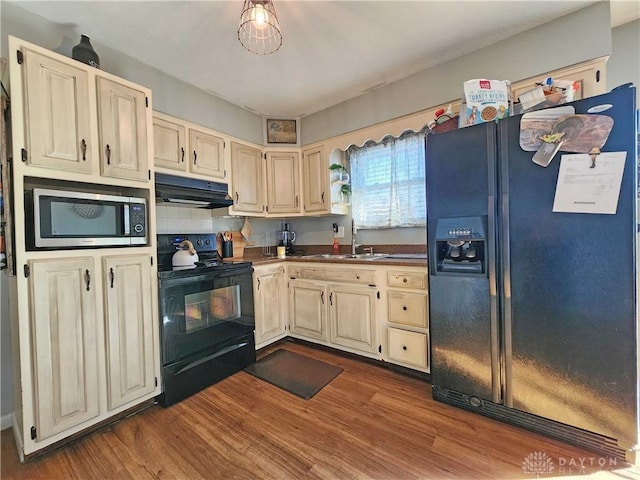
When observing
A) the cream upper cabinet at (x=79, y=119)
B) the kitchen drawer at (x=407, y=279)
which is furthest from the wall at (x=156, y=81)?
the kitchen drawer at (x=407, y=279)

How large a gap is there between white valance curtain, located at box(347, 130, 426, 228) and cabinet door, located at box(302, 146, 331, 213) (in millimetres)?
364

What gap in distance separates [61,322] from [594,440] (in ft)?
9.32

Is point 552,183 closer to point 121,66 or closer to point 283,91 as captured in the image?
point 283,91

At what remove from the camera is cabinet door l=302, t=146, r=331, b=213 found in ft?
9.84

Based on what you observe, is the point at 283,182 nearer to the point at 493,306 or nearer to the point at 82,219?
the point at 82,219

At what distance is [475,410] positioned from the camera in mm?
1687

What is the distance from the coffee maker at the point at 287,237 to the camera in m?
3.55

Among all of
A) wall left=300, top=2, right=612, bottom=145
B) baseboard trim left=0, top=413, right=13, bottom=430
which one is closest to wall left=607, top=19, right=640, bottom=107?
wall left=300, top=2, right=612, bottom=145

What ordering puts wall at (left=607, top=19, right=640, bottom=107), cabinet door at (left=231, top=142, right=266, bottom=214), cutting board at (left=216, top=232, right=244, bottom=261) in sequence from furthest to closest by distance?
cutting board at (left=216, top=232, right=244, bottom=261) < cabinet door at (left=231, top=142, right=266, bottom=214) < wall at (left=607, top=19, right=640, bottom=107)

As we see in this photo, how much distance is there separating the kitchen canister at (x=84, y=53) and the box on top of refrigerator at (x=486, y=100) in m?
2.36

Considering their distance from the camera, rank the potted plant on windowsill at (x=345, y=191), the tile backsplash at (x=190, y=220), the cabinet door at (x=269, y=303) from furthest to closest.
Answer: the potted plant on windowsill at (x=345, y=191)
the cabinet door at (x=269, y=303)
the tile backsplash at (x=190, y=220)

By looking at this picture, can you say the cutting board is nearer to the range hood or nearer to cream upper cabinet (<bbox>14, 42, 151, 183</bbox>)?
the range hood

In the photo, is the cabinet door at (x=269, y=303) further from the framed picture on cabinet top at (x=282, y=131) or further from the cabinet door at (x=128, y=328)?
the framed picture on cabinet top at (x=282, y=131)

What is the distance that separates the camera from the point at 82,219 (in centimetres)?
158
